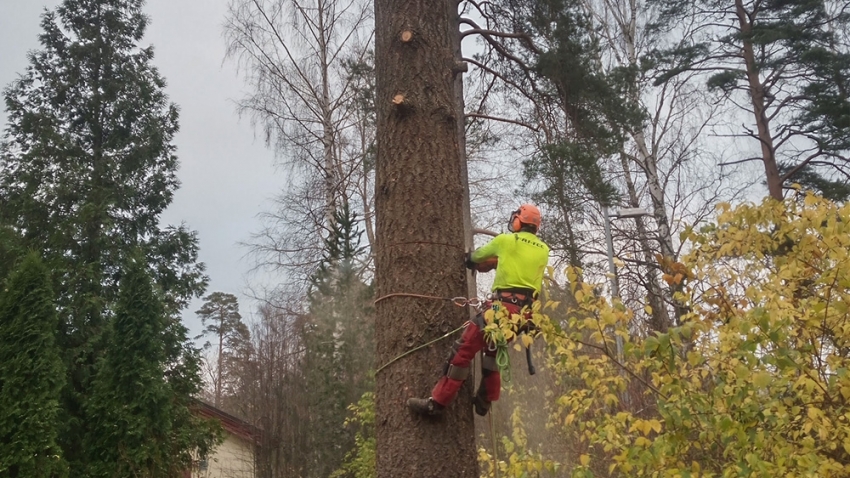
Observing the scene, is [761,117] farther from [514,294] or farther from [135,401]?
[135,401]

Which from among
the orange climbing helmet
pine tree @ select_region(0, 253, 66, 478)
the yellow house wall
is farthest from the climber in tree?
the yellow house wall

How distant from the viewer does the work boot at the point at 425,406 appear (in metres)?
3.01

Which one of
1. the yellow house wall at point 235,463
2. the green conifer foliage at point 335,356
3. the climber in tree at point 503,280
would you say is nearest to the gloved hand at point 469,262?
the climber in tree at point 503,280

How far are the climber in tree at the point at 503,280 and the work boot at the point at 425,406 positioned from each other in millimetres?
201

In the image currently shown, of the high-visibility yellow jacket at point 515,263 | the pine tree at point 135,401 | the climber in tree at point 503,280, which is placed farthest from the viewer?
the pine tree at point 135,401

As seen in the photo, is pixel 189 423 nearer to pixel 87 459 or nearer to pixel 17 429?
pixel 87 459

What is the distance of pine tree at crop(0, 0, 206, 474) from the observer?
14.0 metres

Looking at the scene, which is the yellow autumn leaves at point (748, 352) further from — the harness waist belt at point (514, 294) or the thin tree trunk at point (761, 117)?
the thin tree trunk at point (761, 117)

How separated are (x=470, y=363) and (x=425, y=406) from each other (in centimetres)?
31

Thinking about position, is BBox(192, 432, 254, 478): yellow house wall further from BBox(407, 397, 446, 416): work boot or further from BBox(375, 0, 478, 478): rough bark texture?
BBox(407, 397, 446, 416): work boot

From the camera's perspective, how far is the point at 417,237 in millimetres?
3301

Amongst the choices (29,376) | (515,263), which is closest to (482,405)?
(515,263)

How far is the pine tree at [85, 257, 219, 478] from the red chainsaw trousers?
8.21 meters

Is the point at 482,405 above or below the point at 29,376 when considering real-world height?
below
